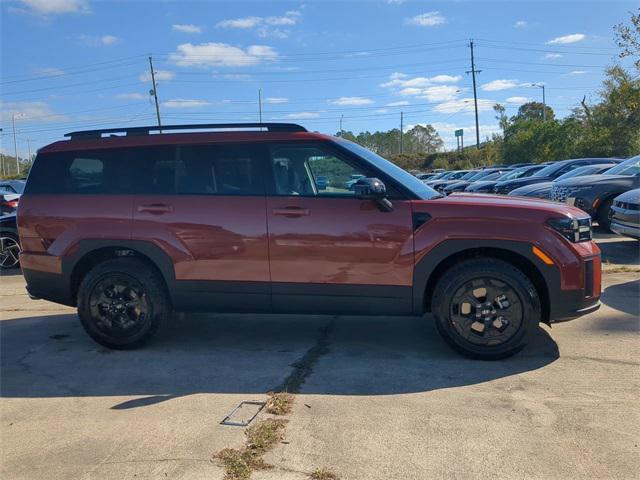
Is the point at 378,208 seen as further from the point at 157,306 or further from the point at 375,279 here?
the point at 157,306

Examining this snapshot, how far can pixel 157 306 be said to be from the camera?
15.7 ft

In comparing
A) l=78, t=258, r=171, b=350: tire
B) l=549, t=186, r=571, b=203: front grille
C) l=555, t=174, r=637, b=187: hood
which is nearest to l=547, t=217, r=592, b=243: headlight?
l=78, t=258, r=171, b=350: tire

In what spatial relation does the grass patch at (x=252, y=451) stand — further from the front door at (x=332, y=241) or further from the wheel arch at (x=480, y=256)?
the wheel arch at (x=480, y=256)

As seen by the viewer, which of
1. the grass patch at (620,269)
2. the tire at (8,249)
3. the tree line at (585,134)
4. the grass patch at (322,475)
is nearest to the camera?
the grass patch at (322,475)

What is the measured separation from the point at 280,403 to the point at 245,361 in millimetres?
972

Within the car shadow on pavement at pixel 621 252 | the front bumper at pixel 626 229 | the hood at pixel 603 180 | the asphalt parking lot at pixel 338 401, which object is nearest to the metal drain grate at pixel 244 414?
the asphalt parking lot at pixel 338 401

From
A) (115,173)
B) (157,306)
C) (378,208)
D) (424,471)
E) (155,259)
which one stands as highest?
(115,173)

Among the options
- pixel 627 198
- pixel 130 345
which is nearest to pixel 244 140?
pixel 130 345

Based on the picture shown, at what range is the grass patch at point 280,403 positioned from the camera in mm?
3488

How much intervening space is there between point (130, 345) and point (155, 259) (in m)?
0.85

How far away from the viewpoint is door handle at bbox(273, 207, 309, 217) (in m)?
4.46

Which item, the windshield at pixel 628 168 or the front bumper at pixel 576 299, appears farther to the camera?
the windshield at pixel 628 168

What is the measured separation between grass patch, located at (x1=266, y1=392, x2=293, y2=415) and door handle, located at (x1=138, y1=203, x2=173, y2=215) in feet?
6.37

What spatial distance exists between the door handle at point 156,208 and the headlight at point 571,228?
3.22 meters
